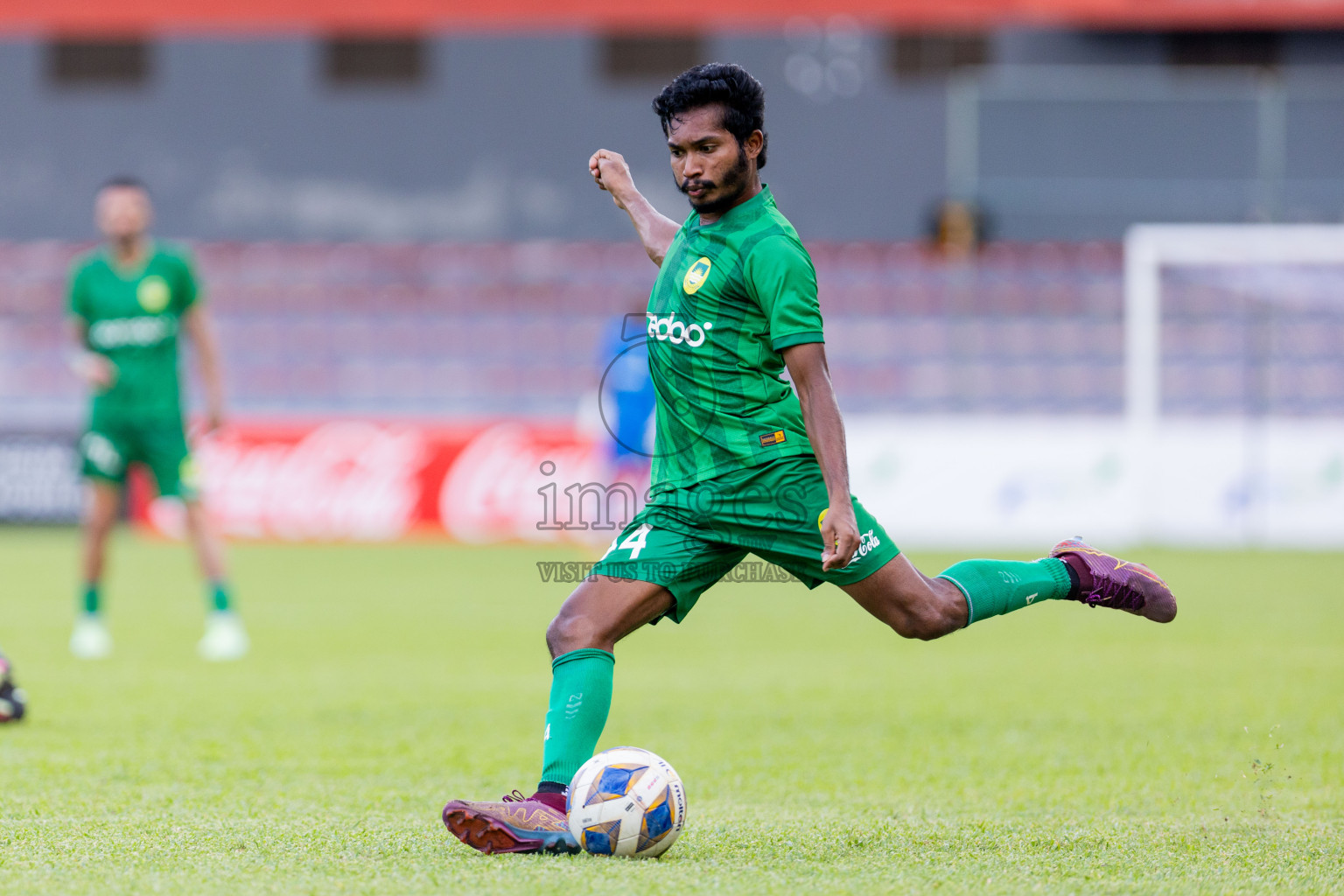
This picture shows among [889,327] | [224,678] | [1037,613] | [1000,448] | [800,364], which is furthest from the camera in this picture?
[889,327]

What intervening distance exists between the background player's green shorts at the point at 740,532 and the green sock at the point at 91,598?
507cm

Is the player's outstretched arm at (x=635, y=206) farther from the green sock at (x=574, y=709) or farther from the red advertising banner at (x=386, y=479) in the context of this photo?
the red advertising banner at (x=386, y=479)

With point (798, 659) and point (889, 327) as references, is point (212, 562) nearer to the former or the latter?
point (798, 659)

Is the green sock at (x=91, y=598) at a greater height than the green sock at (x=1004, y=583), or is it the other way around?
the green sock at (x=1004, y=583)

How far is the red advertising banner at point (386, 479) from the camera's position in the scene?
56.5 feet

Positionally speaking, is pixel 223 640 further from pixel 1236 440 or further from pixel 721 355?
pixel 1236 440

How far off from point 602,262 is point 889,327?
3704 millimetres

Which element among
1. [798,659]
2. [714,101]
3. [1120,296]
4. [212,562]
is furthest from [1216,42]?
[714,101]

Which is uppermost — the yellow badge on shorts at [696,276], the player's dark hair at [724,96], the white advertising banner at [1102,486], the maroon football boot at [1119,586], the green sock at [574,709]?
the player's dark hair at [724,96]

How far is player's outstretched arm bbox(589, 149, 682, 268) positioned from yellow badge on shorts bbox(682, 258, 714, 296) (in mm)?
463

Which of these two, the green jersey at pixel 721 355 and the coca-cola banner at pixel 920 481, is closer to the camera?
the green jersey at pixel 721 355

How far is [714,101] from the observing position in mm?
4070

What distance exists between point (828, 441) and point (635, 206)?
119cm

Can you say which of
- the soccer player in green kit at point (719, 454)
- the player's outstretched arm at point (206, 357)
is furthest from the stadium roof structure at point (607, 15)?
the soccer player in green kit at point (719, 454)
